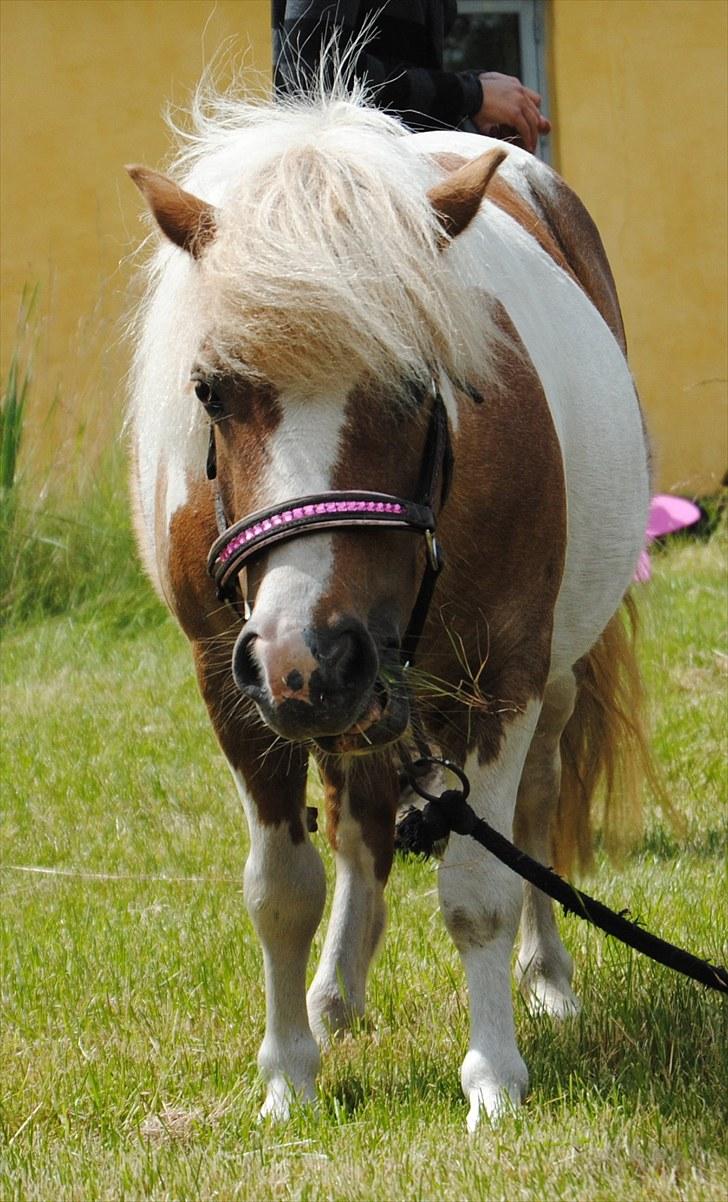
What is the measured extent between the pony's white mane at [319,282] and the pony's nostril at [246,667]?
395 millimetres

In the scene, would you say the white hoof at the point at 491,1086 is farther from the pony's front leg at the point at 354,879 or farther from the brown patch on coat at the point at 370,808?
the brown patch on coat at the point at 370,808

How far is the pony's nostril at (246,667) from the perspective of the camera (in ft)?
Result: 7.60

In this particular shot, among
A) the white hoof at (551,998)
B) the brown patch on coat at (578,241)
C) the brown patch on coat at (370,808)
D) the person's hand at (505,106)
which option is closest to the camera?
the white hoof at (551,998)

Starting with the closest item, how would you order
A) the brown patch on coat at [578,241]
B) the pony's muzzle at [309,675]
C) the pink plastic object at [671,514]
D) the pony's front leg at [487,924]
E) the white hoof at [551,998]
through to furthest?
the pony's muzzle at [309,675] → the pony's front leg at [487,924] → the white hoof at [551,998] → the brown patch on coat at [578,241] → the pink plastic object at [671,514]

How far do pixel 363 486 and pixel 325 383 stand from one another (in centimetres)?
16

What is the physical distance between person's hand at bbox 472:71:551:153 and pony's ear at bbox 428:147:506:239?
1.63m

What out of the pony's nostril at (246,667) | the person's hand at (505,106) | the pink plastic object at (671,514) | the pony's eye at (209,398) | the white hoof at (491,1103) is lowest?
the pink plastic object at (671,514)

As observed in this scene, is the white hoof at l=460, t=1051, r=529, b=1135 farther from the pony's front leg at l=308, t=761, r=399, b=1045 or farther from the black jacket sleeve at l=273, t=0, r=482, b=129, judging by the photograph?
the black jacket sleeve at l=273, t=0, r=482, b=129

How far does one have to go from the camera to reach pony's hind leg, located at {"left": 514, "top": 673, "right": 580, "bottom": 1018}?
3.66 meters

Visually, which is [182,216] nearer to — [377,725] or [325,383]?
[325,383]

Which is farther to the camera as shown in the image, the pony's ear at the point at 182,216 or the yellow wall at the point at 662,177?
the yellow wall at the point at 662,177

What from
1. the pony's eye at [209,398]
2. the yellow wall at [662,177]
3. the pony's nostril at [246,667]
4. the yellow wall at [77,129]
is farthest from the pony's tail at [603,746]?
the yellow wall at [662,177]

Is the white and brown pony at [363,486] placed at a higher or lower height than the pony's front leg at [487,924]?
higher

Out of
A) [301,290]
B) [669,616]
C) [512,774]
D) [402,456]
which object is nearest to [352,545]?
[402,456]
